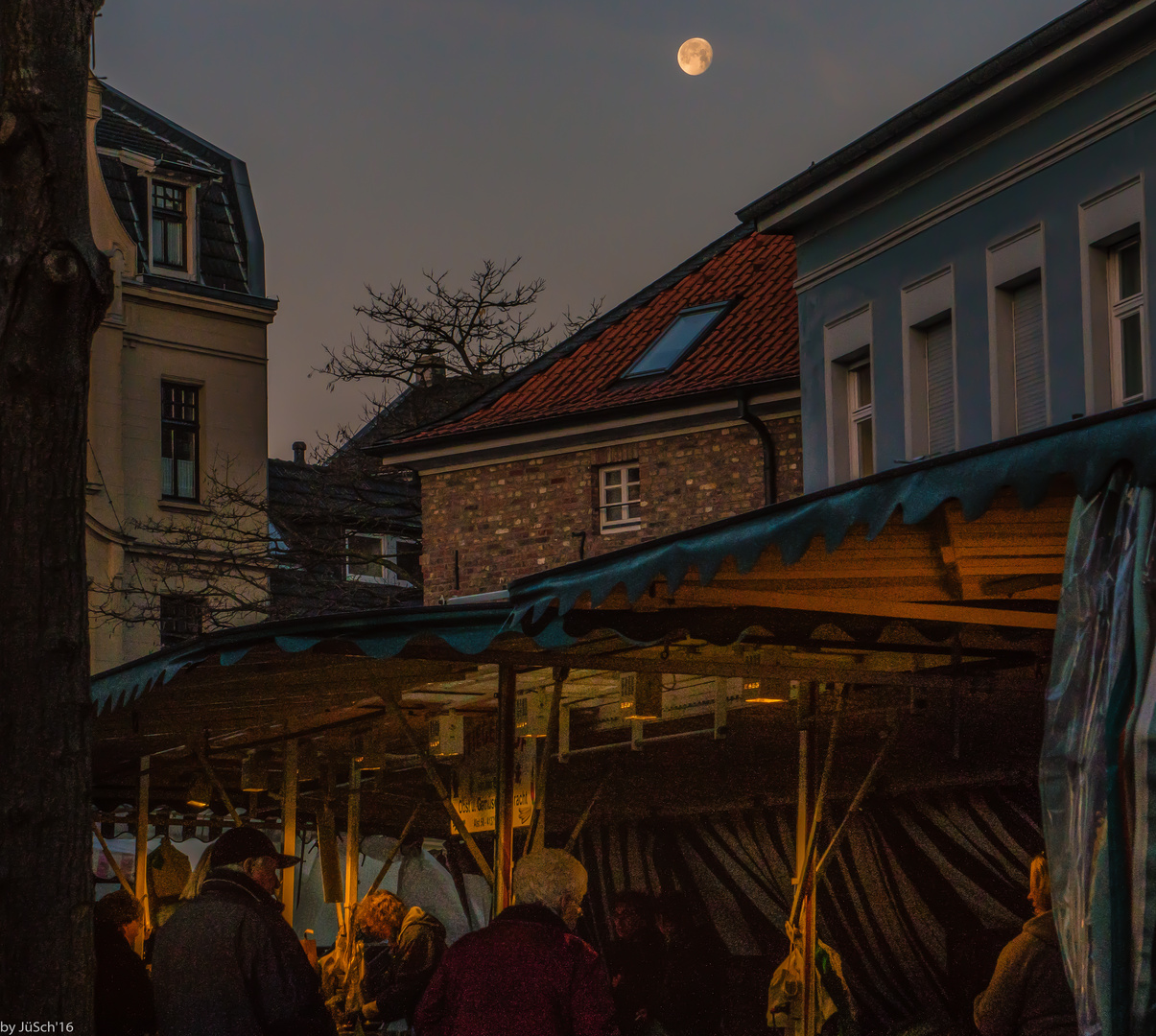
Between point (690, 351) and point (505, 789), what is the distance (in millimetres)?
21797

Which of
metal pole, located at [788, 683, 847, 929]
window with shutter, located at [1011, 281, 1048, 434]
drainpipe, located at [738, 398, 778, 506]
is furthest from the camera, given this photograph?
drainpipe, located at [738, 398, 778, 506]

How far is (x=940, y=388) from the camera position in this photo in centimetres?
2094

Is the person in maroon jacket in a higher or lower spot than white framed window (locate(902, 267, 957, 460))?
lower

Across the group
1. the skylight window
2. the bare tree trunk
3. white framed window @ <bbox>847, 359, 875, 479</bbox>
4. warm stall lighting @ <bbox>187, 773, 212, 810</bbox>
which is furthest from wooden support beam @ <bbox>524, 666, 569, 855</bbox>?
the skylight window

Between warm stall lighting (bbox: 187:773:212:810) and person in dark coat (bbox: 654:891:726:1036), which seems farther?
warm stall lighting (bbox: 187:773:212:810)

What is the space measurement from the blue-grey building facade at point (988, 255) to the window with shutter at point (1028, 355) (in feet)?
0.06

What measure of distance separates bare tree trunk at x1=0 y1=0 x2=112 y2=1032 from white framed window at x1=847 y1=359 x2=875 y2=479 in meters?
16.7

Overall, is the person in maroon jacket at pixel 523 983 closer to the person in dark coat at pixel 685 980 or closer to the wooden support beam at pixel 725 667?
the wooden support beam at pixel 725 667

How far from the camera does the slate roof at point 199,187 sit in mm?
35875

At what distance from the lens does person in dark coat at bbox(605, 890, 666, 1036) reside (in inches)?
495

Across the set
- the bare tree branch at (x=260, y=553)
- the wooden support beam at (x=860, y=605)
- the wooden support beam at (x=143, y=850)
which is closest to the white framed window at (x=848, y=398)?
the wooden support beam at (x=143, y=850)

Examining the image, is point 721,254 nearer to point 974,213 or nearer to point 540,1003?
point 974,213

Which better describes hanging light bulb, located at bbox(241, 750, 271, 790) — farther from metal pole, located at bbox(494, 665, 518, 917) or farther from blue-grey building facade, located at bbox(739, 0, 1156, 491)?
blue-grey building facade, located at bbox(739, 0, 1156, 491)

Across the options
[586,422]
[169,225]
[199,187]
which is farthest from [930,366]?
[199,187]
